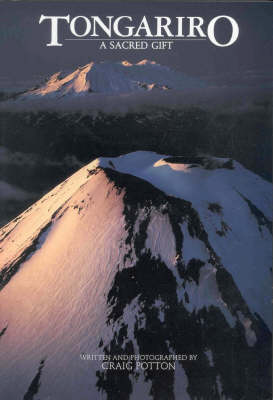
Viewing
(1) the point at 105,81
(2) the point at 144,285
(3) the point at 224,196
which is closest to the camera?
(2) the point at 144,285

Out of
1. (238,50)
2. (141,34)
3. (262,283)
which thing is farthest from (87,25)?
(262,283)

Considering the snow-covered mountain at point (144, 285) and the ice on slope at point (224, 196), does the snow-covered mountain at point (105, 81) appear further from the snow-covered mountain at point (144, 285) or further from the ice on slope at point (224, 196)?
the snow-covered mountain at point (144, 285)

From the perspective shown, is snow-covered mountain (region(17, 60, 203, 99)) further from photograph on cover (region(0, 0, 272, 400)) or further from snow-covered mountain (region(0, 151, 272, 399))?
snow-covered mountain (region(0, 151, 272, 399))

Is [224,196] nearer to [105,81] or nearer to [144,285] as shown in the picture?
[144,285]

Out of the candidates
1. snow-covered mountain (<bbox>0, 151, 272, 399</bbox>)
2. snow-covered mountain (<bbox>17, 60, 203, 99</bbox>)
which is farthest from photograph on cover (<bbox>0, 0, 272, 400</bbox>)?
snow-covered mountain (<bbox>17, 60, 203, 99</bbox>)

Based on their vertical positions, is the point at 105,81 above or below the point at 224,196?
above

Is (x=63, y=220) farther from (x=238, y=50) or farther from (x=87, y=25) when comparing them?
(x=238, y=50)

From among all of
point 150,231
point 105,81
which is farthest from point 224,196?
point 105,81
